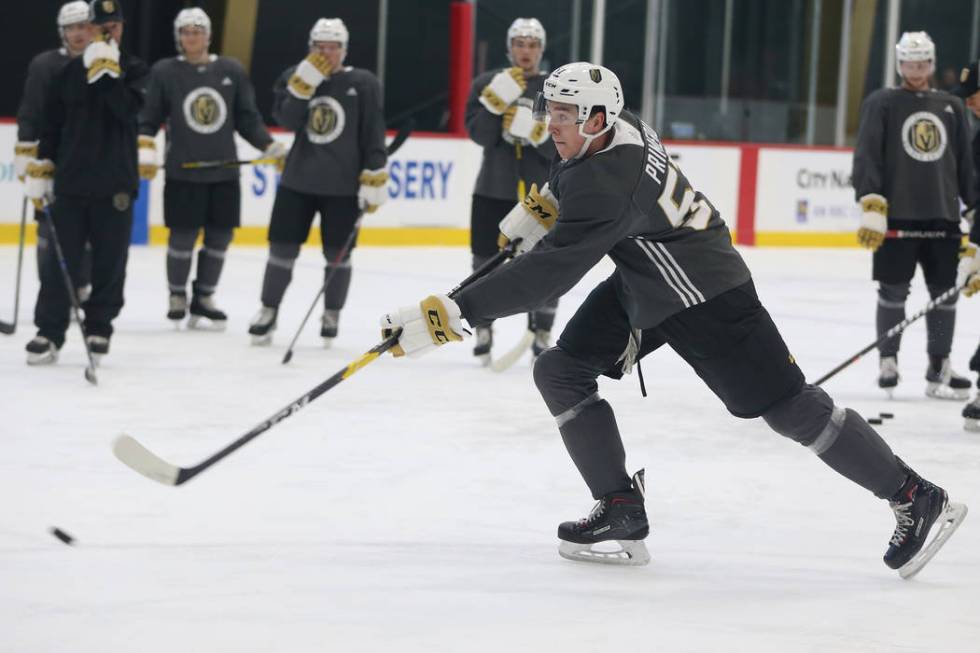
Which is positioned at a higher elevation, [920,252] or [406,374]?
[920,252]

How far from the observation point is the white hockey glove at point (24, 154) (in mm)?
5188

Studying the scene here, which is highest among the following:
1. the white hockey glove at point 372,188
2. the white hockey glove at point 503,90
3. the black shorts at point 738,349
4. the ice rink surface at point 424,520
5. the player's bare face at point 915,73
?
the player's bare face at point 915,73

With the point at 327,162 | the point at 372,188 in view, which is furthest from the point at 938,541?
the point at 327,162

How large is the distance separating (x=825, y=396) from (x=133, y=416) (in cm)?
232

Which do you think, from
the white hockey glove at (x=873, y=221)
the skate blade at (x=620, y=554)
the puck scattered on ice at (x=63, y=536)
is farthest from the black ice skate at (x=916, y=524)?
the white hockey glove at (x=873, y=221)

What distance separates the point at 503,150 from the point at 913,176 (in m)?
1.52

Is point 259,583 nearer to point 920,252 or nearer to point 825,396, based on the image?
point 825,396

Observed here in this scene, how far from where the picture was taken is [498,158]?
5.69 metres

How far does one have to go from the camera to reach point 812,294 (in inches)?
333

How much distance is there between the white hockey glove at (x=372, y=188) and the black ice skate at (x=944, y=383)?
2153 mm

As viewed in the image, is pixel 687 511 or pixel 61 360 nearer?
pixel 687 511

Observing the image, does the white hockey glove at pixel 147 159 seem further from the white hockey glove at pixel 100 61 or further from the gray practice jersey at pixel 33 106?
the white hockey glove at pixel 100 61

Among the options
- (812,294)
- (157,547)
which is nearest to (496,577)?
(157,547)

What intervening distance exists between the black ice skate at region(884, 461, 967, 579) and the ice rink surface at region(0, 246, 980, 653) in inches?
2.0
